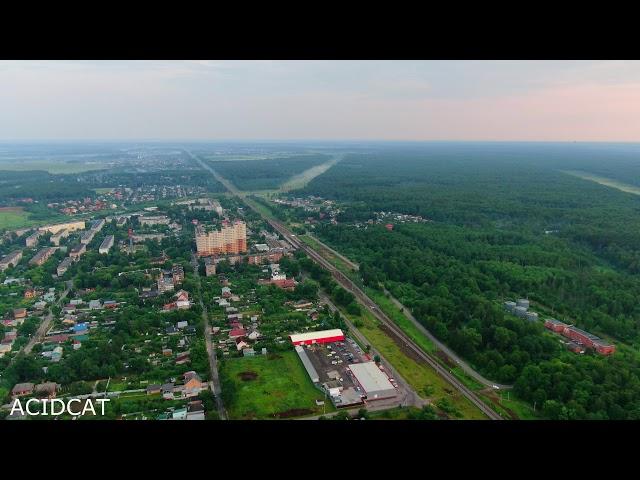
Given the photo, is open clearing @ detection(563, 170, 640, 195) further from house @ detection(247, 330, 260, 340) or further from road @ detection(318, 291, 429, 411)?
house @ detection(247, 330, 260, 340)

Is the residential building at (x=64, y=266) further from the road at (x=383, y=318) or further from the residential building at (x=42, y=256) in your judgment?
the road at (x=383, y=318)

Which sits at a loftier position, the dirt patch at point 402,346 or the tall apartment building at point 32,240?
the tall apartment building at point 32,240

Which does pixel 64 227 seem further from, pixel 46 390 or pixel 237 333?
pixel 46 390

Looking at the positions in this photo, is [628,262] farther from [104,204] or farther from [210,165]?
[210,165]

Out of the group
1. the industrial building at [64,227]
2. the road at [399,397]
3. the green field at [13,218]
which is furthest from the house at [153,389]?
the green field at [13,218]

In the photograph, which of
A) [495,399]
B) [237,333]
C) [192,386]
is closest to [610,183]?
[495,399]

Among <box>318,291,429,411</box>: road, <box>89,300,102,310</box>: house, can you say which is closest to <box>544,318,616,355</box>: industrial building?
<box>318,291,429,411</box>: road
